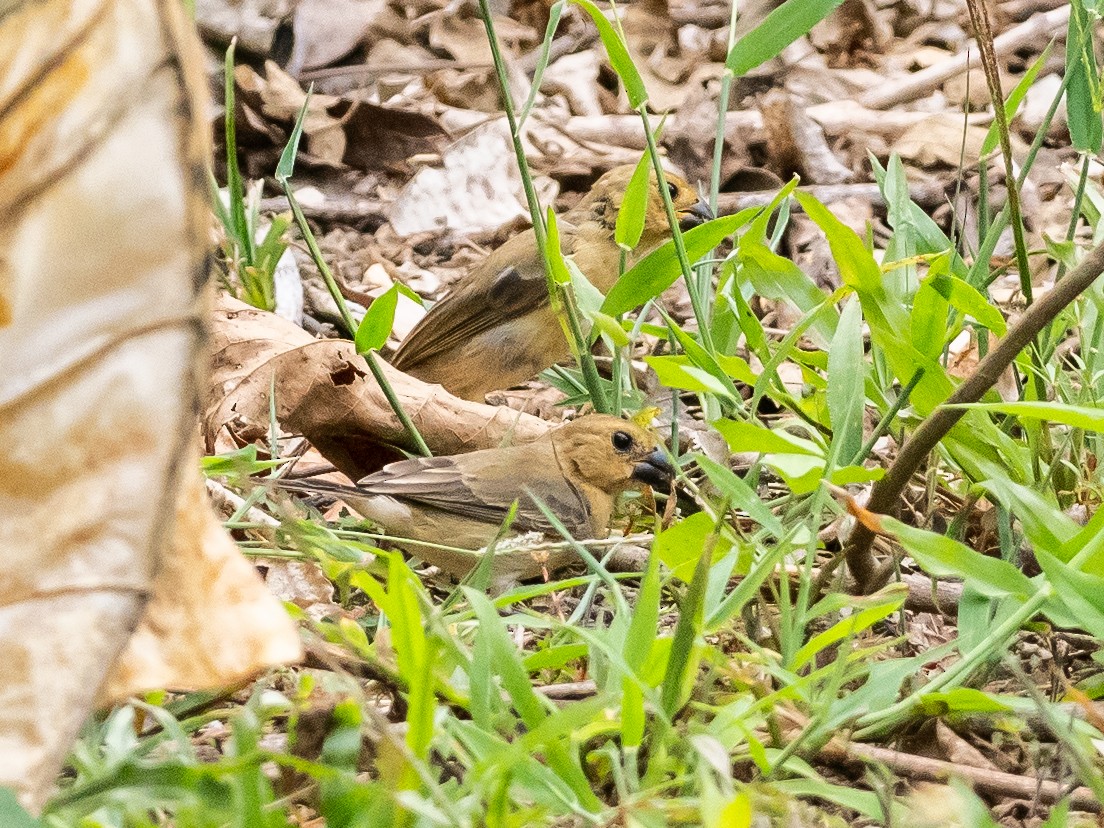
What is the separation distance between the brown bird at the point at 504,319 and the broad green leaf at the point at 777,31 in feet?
9.26

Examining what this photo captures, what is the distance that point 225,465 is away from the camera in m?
2.96

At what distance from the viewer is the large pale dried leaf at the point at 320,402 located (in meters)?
4.06

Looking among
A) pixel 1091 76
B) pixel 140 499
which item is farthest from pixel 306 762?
pixel 1091 76

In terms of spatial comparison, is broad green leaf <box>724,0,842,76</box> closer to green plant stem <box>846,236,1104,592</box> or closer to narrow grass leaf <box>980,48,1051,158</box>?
narrow grass leaf <box>980,48,1051,158</box>

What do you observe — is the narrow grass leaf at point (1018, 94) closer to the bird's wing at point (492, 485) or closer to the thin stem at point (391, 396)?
the thin stem at point (391, 396)

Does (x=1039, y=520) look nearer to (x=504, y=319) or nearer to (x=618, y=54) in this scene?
(x=618, y=54)

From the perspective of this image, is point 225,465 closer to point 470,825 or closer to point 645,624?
point 645,624

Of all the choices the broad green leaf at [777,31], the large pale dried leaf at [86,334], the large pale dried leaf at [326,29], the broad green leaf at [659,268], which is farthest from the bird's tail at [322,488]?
the large pale dried leaf at [326,29]

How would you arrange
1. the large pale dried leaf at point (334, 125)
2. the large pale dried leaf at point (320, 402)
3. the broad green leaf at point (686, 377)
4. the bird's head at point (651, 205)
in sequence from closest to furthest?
1. the broad green leaf at point (686, 377)
2. the large pale dried leaf at point (320, 402)
3. the bird's head at point (651, 205)
4. the large pale dried leaf at point (334, 125)

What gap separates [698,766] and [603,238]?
14.9 ft

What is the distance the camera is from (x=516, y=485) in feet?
14.6

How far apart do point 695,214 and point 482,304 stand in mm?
1003

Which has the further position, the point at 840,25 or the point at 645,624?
the point at 840,25

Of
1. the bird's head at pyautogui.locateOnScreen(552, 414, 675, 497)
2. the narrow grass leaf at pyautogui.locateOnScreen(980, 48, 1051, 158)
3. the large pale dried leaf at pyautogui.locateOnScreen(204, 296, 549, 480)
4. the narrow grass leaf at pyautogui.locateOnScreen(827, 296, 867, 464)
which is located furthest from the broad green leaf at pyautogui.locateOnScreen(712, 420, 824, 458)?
the bird's head at pyautogui.locateOnScreen(552, 414, 675, 497)
